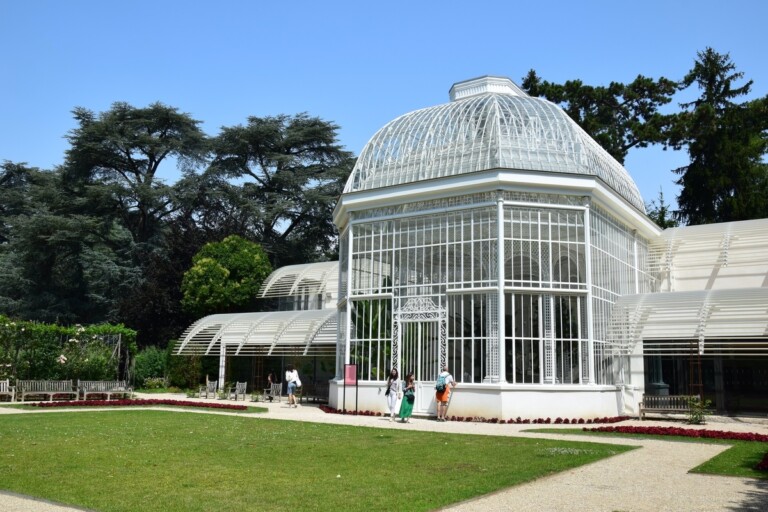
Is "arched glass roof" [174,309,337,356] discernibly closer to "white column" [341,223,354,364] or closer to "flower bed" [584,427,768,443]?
"white column" [341,223,354,364]

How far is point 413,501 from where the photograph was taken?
8031mm

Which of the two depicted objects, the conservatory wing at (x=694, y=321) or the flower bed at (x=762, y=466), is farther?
the conservatory wing at (x=694, y=321)

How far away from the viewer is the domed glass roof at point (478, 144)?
21.6 m

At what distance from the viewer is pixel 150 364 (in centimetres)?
3722

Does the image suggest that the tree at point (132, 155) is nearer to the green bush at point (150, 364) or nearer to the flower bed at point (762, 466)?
the green bush at point (150, 364)

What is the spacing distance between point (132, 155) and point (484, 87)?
33.1m

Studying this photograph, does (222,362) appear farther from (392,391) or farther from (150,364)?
(392,391)

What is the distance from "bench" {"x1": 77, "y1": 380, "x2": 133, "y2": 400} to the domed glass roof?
43.1 ft

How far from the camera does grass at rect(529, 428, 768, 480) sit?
33.7 ft

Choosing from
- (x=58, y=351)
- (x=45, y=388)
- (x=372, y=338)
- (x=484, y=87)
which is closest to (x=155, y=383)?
(x=58, y=351)

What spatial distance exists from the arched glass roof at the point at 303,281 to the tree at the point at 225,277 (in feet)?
2.94

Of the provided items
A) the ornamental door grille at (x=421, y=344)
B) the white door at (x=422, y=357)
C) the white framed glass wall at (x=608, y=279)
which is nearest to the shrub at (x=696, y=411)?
the white framed glass wall at (x=608, y=279)

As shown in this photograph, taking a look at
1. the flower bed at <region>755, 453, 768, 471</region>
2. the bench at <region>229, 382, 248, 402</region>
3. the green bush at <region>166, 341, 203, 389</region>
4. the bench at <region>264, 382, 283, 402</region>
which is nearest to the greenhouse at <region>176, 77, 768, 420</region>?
the bench at <region>264, 382, 283, 402</region>

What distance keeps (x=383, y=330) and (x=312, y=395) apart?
935 cm
